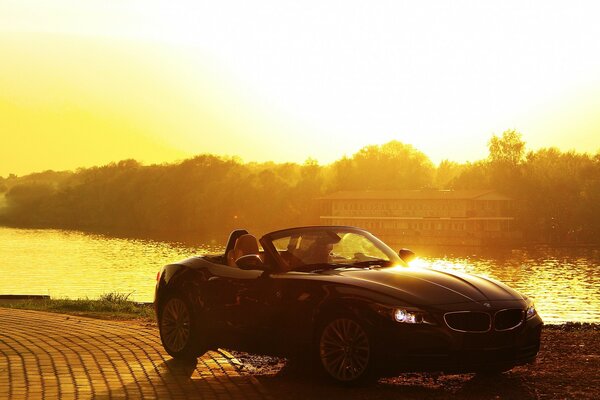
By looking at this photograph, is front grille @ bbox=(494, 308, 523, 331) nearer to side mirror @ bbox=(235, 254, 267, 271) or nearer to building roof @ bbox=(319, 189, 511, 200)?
side mirror @ bbox=(235, 254, 267, 271)

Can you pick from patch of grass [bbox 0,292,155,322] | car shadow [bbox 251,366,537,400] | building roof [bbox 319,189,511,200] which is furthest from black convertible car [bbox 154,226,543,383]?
building roof [bbox 319,189,511,200]

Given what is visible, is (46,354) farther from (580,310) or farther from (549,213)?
(549,213)

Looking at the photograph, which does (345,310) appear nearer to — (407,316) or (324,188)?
(407,316)

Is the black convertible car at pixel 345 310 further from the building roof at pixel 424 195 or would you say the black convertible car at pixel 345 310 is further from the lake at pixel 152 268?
the building roof at pixel 424 195

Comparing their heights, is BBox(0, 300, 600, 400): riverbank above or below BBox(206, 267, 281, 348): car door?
below

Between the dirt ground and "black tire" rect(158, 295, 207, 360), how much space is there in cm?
64

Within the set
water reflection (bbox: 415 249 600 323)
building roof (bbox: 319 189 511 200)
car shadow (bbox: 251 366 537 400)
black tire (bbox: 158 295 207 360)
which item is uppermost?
building roof (bbox: 319 189 511 200)

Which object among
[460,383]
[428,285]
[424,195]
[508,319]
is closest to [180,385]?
[428,285]

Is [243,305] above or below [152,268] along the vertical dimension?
above

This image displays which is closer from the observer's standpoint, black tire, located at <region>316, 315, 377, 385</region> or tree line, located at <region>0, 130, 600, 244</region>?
black tire, located at <region>316, 315, 377, 385</region>

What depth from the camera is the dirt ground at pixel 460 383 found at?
7.81m

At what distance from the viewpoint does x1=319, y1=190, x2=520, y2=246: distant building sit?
132375mm

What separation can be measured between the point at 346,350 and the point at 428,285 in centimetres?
100

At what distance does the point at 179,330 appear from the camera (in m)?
10.0
